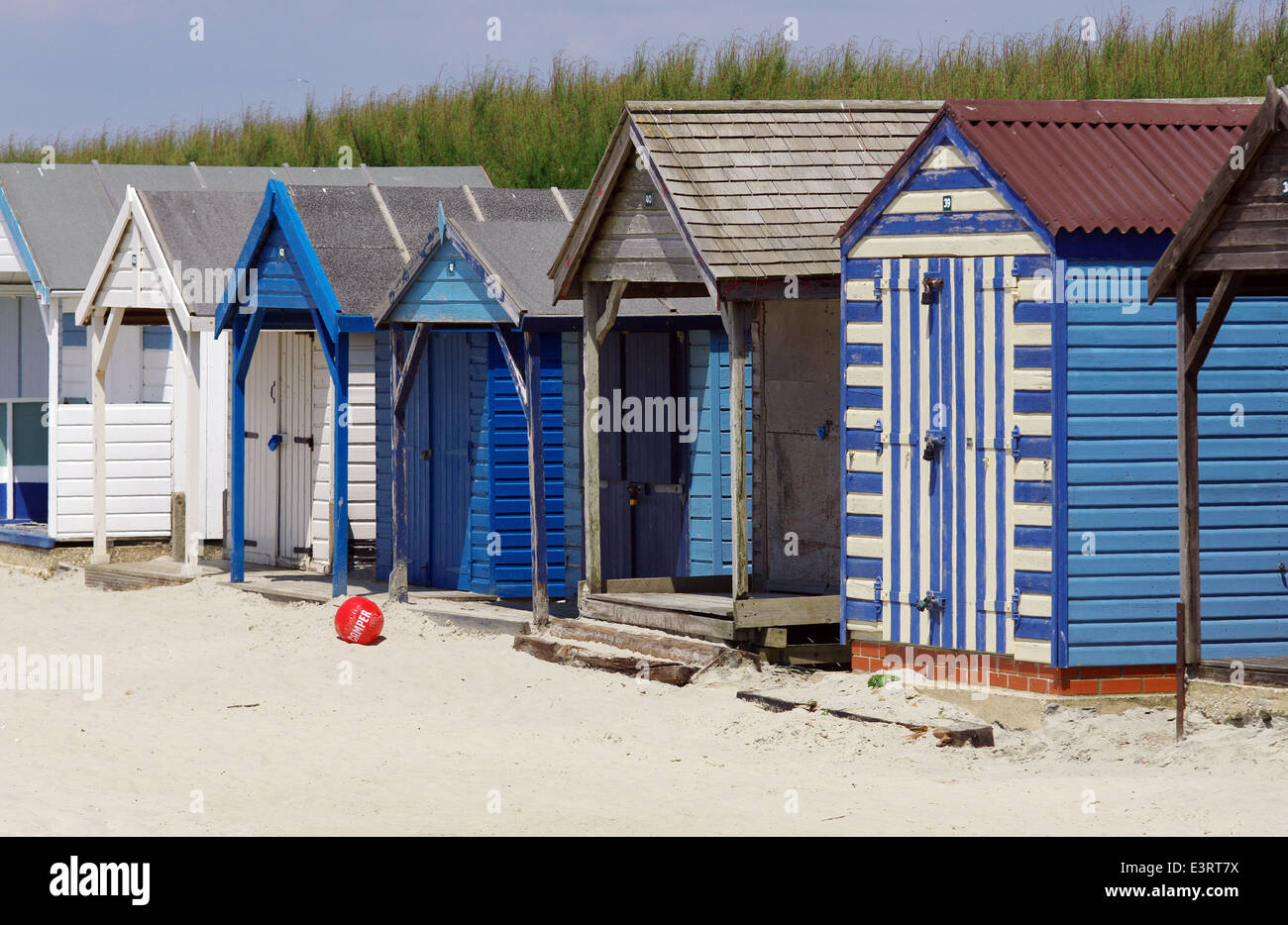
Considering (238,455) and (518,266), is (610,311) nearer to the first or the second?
(518,266)

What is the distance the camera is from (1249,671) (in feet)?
31.0

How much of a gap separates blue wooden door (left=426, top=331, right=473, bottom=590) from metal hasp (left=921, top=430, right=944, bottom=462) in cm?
499

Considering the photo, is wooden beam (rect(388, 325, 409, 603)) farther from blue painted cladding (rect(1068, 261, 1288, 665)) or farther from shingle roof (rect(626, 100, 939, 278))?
blue painted cladding (rect(1068, 261, 1288, 665))

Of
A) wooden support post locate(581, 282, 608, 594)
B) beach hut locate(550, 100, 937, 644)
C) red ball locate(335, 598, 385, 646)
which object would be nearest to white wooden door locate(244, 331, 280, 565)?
red ball locate(335, 598, 385, 646)

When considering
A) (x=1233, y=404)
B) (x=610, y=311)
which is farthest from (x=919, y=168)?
(x=610, y=311)

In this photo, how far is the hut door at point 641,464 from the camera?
1398cm

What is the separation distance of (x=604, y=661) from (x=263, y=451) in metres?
6.28

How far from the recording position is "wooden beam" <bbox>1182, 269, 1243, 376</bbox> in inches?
365

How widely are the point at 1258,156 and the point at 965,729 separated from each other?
134 inches

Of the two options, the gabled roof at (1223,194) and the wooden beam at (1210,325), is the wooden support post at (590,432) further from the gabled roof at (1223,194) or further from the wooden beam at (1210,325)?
the wooden beam at (1210,325)

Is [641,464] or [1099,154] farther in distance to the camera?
[641,464]

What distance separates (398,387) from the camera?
14.5m

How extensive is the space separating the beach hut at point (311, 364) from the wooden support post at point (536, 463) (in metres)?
1.69
